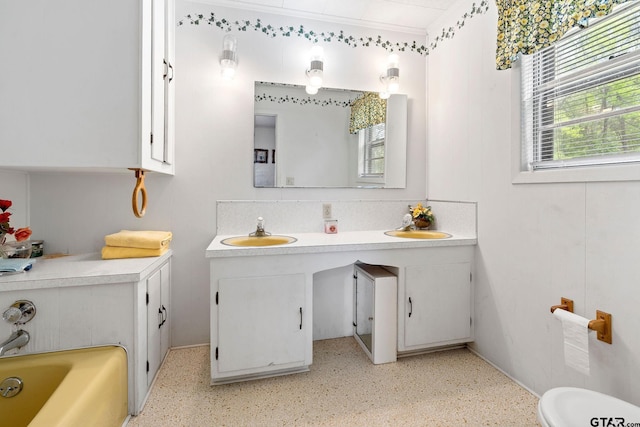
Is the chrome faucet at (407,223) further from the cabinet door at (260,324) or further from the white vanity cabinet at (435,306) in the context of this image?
the cabinet door at (260,324)

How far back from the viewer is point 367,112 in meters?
2.47

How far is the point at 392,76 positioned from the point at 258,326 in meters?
2.01

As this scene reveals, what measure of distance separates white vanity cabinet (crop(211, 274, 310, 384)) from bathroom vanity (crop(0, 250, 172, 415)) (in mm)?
357

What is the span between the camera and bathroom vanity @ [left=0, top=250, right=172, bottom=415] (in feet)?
4.56

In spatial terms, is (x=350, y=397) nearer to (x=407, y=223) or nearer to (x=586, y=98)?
(x=407, y=223)

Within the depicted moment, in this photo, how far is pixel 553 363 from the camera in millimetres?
1599

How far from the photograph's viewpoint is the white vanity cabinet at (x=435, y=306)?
2018 millimetres

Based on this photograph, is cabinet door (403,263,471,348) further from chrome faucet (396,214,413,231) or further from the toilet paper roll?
the toilet paper roll

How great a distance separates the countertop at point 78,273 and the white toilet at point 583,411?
1723 mm

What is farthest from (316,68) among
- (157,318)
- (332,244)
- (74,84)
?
(157,318)

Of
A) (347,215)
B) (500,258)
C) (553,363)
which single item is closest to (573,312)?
(553,363)

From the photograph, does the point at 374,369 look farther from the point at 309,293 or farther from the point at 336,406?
the point at 309,293

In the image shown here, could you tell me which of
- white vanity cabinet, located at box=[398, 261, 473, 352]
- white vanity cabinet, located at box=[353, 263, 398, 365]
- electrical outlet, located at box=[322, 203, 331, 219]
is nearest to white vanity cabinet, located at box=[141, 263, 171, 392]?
electrical outlet, located at box=[322, 203, 331, 219]

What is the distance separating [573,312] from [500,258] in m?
0.47
